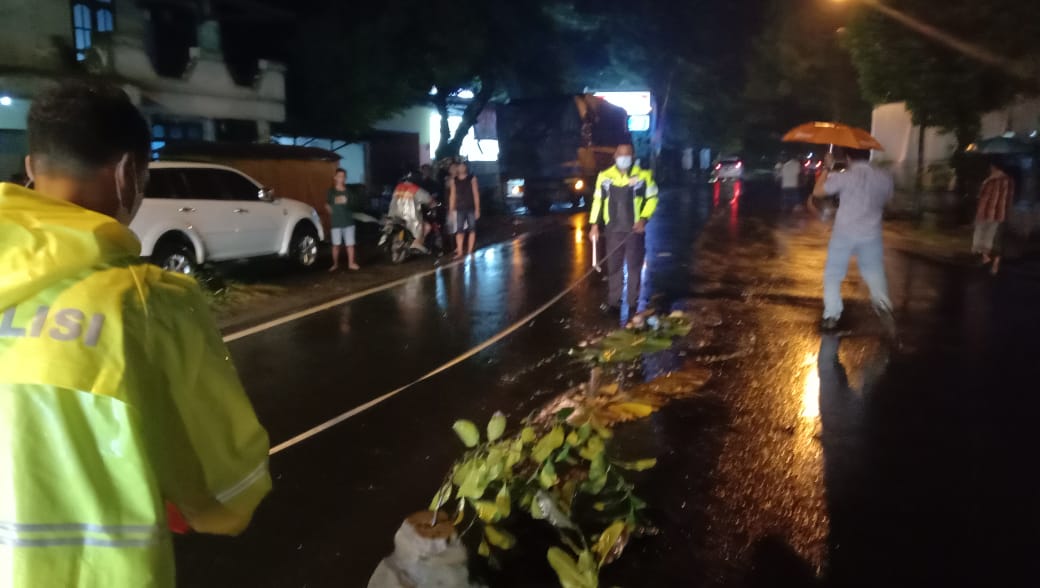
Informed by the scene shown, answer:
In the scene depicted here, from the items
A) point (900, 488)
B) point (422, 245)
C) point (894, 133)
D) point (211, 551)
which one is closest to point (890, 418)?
point (900, 488)

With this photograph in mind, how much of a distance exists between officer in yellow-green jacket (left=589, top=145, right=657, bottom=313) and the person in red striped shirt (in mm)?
6645

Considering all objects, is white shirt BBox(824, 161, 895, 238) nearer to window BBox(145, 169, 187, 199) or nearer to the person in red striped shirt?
the person in red striped shirt

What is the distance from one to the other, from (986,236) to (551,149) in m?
15.6

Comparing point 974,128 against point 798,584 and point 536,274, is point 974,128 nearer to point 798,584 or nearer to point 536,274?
point 536,274

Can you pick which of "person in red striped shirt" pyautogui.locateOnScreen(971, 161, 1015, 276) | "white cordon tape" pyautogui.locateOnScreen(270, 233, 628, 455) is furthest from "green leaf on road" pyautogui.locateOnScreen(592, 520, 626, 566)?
"person in red striped shirt" pyautogui.locateOnScreen(971, 161, 1015, 276)

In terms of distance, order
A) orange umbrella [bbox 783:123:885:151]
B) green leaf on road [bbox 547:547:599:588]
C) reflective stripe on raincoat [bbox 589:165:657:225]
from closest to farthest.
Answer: green leaf on road [bbox 547:547:599:588]
orange umbrella [bbox 783:123:885:151]
reflective stripe on raincoat [bbox 589:165:657:225]

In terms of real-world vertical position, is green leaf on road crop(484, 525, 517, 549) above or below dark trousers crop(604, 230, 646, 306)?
below

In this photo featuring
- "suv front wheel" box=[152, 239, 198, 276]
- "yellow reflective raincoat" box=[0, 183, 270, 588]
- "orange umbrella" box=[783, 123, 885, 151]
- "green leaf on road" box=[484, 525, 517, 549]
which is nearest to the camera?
"yellow reflective raincoat" box=[0, 183, 270, 588]

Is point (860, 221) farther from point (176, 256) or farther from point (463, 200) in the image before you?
point (176, 256)

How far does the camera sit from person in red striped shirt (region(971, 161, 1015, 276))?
13.7 metres

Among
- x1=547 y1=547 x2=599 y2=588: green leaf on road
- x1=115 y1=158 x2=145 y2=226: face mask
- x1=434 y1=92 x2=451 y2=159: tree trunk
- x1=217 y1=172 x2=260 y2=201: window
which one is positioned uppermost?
x1=434 y1=92 x2=451 y2=159: tree trunk

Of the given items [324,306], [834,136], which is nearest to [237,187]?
[324,306]

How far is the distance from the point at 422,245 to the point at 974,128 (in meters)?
14.4

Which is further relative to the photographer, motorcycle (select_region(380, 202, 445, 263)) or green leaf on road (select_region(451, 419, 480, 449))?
motorcycle (select_region(380, 202, 445, 263))
